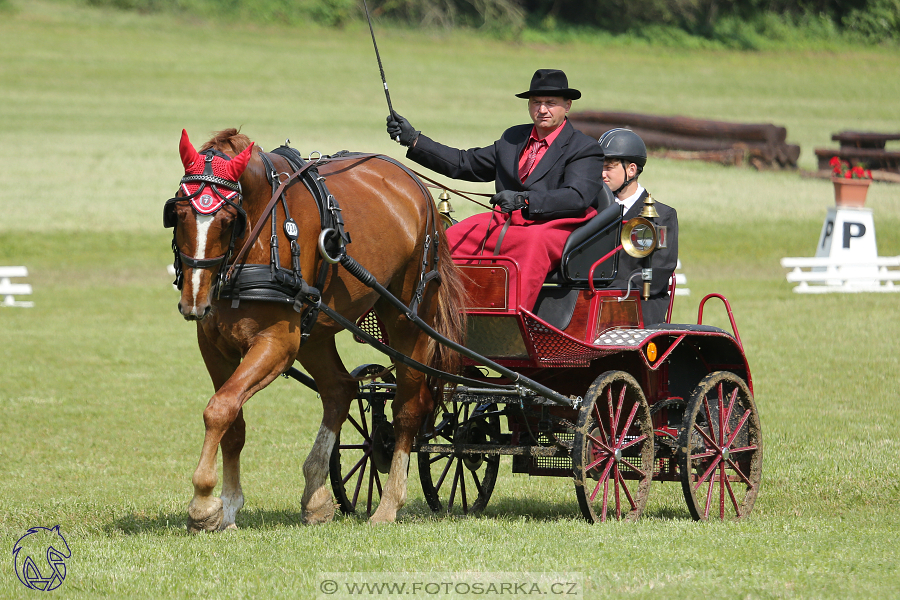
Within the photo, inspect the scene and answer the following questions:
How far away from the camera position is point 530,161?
268 inches

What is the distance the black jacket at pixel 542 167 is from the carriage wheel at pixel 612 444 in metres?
0.98

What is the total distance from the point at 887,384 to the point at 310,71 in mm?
33745

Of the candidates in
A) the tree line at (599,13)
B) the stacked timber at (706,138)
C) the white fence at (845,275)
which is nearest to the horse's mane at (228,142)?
the white fence at (845,275)

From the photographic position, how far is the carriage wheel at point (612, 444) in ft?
19.9

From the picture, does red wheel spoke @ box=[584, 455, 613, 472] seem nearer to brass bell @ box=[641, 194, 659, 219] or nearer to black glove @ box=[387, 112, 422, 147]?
brass bell @ box=[641, 194, 659, 219]

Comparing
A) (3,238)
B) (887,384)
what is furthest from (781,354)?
(3,238)

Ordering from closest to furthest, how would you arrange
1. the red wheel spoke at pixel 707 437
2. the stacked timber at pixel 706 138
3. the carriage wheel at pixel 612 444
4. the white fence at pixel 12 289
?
1. the carriage wheel at pixel 612 444
2. the red wheel spoke at pixel 707 437
3. the white fence at pixel 12 289
4. the stacked timber at pixel 706 138

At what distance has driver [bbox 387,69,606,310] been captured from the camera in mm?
6355

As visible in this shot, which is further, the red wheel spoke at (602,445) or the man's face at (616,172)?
the man's face at (616,172)

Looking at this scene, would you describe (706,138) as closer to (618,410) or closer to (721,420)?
(721,420)

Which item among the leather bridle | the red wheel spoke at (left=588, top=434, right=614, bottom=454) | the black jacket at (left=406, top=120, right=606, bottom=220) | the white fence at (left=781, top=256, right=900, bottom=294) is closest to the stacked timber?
the white fence at (left=781, top=256, right=900, bottom=294)

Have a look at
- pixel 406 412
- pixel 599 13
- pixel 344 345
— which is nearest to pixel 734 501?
pixel 406 412

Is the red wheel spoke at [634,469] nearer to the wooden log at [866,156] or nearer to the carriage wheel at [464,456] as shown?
the carriage wheel at [464,456]

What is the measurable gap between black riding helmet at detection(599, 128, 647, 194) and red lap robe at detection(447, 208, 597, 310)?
77 cm
